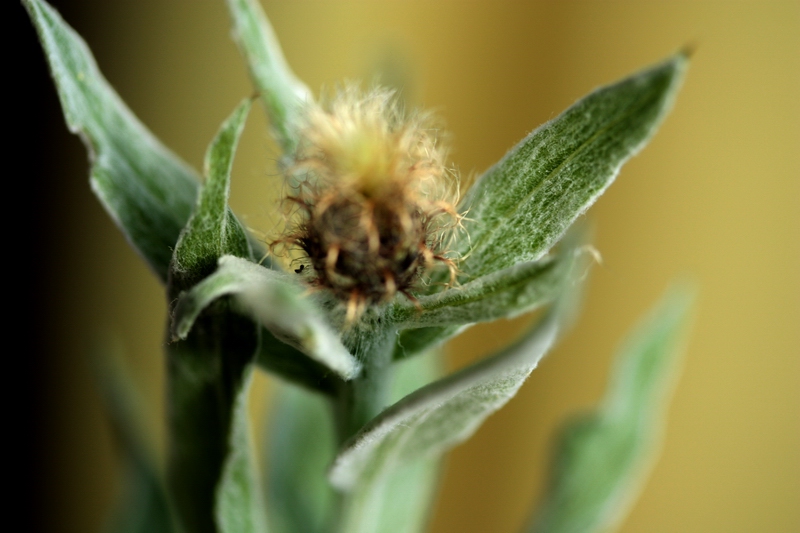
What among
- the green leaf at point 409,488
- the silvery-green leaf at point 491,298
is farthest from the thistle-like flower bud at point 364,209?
the green leaf at point 409,488

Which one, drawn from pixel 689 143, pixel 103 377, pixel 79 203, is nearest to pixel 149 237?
pixel 103 377

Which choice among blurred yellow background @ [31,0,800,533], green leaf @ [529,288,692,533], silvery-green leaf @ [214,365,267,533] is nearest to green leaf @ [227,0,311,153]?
silvery-green leaf @ [214,365,267,533]

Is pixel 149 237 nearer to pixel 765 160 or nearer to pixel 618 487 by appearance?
pixel 618 487

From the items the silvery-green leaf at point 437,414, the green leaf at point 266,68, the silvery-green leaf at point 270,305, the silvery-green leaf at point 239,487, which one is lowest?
the silvery-green leaf at point 239,487

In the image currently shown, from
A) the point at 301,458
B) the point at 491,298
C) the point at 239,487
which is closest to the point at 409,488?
the point at 301,458

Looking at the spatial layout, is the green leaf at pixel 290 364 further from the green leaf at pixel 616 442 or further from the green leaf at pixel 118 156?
the green leaf at pixel 616 442
